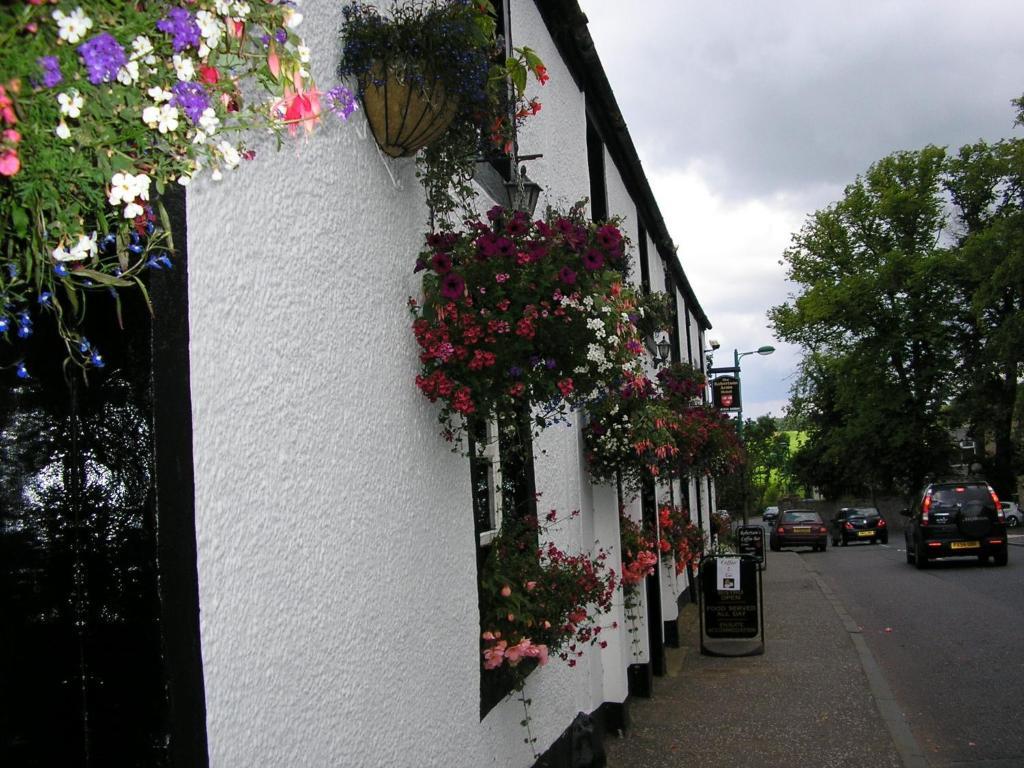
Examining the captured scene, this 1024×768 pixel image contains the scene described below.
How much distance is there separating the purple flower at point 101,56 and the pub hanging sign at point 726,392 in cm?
2648

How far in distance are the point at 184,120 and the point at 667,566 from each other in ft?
43.9

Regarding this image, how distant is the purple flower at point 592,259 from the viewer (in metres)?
3.98

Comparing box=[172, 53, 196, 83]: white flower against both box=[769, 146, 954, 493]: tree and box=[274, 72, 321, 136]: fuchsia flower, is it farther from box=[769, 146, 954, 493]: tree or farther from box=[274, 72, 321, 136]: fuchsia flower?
box=[769, 146, 954, 493]: tree

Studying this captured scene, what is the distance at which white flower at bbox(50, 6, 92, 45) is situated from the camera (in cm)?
150

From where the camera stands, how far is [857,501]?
6041 centimetres

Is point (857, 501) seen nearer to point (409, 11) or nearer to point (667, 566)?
point (667, 566)

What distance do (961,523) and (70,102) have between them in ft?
71.3

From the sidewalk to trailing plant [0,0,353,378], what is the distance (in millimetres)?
6248

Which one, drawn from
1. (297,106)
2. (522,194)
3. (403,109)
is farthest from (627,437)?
(297,106)

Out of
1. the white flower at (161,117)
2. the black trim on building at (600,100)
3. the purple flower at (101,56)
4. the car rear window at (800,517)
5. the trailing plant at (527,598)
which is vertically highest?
the black trim on building at (600,100)

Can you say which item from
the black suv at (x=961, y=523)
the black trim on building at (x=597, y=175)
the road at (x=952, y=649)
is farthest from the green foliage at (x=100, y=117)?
the black suv at (x=961, y=523)

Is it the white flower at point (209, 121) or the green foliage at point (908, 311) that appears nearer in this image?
the white flower at point (209, 121)

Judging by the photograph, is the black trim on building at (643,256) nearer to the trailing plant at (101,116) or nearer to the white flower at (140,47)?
the trailing plant at (101,116)

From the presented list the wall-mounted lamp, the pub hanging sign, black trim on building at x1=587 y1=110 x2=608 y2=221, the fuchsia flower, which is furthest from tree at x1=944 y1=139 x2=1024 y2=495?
the fuchsia flower
